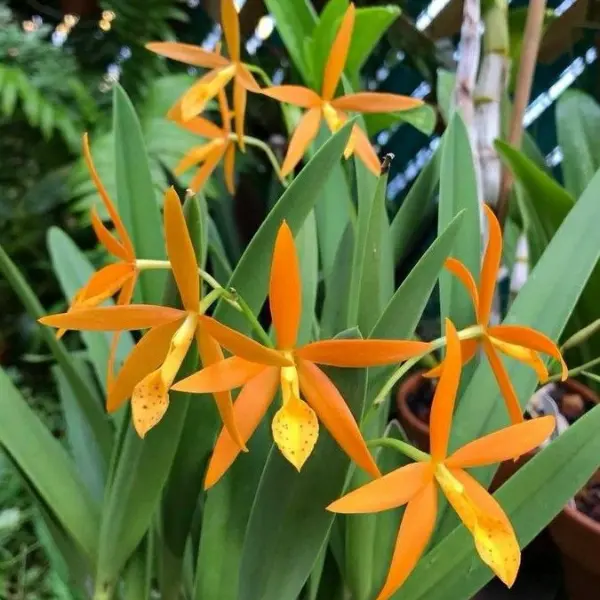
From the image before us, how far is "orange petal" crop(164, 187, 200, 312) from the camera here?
0.29 m

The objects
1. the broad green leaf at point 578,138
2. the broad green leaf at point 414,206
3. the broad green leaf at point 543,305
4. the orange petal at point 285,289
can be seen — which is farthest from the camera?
the broad green leaf at point 578,138

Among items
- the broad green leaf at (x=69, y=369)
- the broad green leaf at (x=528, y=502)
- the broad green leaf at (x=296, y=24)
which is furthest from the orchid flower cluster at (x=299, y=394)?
the broad green leaf at (x=296, y=24)

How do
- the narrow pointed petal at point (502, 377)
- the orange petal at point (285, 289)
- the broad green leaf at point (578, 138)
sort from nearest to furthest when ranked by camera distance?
the orange petal at point (285, 289) → the narrow pointed petal at point (502, 377) → the broad green leaf at point (578, 138)

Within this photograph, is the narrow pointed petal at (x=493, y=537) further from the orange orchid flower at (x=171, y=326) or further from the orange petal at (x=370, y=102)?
the orange petal at (x=370, y=102)

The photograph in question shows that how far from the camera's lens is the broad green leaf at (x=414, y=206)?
63 cm

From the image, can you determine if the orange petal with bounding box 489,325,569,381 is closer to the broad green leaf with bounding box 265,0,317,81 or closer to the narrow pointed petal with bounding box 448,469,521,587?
the narrow pointed petal with bounding box 448,469,521,587

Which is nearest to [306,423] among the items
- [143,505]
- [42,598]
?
[143,505]

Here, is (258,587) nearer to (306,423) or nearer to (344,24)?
(306,423)

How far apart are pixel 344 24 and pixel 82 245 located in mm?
680

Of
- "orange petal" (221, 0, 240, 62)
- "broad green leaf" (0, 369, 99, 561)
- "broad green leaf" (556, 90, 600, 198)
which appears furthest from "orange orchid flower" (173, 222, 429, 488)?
"broad green leaf" (556, 90, 600, 198)

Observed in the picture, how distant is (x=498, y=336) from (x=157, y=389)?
0.19 meters

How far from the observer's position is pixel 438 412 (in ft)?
1.03

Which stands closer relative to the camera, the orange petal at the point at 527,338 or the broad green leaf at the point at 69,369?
the orange petal at the point at 527,338

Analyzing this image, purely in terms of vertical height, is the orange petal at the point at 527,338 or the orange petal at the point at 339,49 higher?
the orange petal at the point at 339,49
